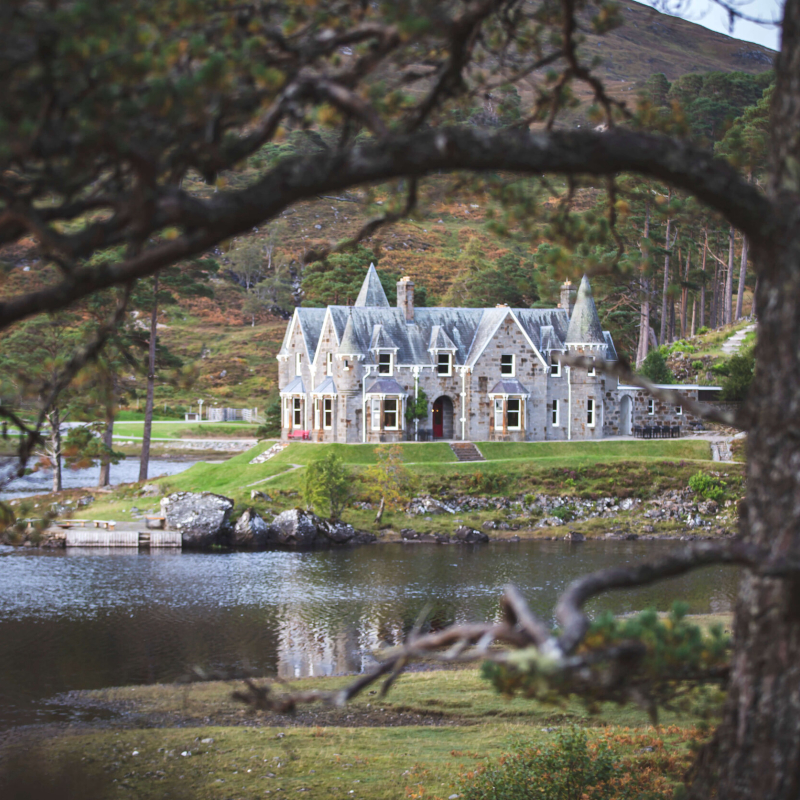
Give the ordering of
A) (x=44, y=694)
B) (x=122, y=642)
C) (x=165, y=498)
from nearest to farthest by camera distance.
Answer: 1. (x=44, y=694)
2. (x=122, y=642)
3. (x=165, y=498)

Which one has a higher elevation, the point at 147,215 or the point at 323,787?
the point at 147,215

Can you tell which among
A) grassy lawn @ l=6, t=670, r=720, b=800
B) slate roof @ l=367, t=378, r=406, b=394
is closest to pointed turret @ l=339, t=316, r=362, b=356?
slate roof @ l=367, t=378, r=406, b=394

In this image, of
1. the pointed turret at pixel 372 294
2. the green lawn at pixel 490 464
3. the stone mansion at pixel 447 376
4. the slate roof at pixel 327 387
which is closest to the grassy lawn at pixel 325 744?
the green lawn at pixel 490 464

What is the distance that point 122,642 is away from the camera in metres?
23.4

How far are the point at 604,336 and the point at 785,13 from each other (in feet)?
159

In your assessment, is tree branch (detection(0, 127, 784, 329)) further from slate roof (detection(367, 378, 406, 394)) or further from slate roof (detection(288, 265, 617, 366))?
slate roof (detection(288, 265, 617, 366))

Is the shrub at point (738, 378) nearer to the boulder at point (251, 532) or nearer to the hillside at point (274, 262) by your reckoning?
the hillside at point (274, 262)

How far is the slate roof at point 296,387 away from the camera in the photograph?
50219 mm

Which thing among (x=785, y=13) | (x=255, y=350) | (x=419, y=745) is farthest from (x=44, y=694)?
(x=255, y=350)

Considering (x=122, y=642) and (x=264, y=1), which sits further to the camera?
(x=122, y=642)

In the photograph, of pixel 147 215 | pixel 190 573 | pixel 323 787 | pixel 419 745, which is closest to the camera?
pixel 147 215

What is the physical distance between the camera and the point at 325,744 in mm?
14641

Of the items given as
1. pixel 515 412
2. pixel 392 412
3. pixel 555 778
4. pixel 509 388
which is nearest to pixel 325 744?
pixel 555 778

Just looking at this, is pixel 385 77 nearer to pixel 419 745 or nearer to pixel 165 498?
pixel 419 745
